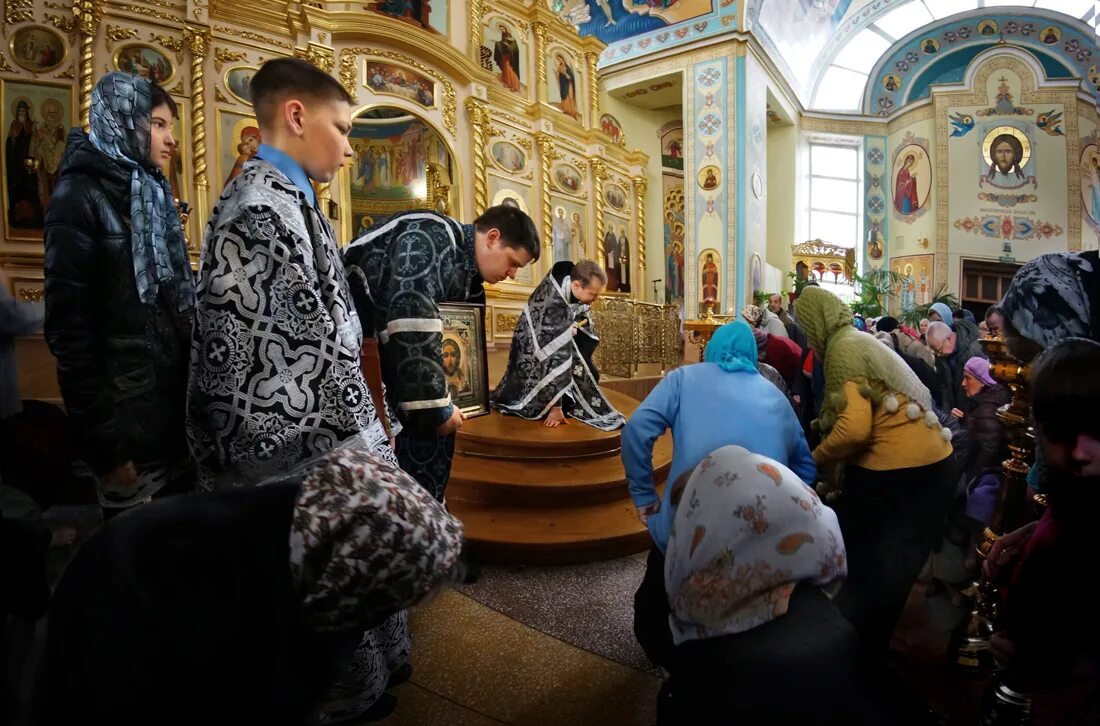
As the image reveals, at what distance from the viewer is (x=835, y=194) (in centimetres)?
1767

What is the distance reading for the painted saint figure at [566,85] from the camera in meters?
11.9

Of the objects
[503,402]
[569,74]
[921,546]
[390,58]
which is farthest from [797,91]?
[921,546]

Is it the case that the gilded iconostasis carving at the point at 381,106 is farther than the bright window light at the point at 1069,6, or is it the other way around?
the bright window light at the point at 1069,6

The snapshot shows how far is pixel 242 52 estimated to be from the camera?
7.64 metres

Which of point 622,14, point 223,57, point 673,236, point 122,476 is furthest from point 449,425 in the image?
point 622,14

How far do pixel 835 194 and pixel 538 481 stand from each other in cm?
1751

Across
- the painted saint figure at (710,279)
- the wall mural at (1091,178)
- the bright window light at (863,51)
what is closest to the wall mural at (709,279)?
the painted saint figure at (710,279)

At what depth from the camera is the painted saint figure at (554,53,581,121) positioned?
11898 millimetres

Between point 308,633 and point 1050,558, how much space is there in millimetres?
1258

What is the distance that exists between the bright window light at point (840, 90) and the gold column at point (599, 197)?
9956 mm

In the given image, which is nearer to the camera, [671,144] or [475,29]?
[475,29]

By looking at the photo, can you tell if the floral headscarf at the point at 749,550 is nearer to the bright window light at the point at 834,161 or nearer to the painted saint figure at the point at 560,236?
the painted saint figure at the point at 560,236

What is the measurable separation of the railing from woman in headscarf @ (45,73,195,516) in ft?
26.5

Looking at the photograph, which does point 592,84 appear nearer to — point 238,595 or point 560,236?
point 560,236
